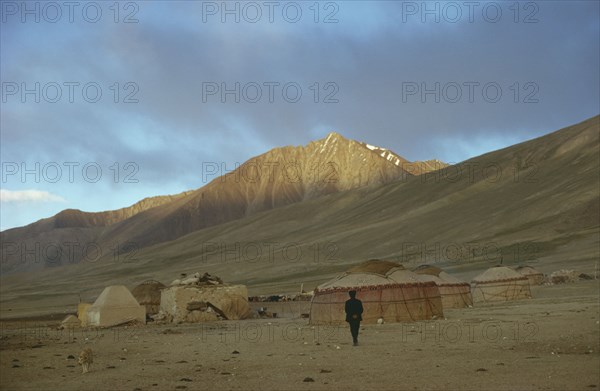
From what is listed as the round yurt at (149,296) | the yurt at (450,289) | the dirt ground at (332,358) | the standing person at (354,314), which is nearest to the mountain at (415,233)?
the yurt at (450,289)

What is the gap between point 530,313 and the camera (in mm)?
25547

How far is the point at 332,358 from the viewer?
14.5 meters

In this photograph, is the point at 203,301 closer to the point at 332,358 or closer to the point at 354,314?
the point at 354,314

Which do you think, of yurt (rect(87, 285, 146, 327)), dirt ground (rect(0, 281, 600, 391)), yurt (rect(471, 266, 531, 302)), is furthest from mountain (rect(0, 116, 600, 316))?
dirt ground (rect(0, 281, 600, 391))

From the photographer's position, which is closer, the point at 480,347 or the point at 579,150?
the point at 480,347

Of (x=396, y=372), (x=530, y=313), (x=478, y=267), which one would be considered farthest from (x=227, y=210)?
(x=396, y=372)

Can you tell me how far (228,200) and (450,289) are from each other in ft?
507

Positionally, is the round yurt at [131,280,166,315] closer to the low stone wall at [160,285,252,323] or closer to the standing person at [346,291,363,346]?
the low stone wall at [160,285,252,323]

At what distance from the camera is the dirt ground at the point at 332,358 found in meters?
11.2

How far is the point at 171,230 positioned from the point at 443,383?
171432 mm

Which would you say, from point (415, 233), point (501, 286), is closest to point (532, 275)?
point (501, 286)

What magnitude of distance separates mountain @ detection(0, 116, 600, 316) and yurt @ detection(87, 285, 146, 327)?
3858 cm

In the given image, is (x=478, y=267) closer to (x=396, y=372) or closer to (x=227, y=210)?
(x=396, y=372)

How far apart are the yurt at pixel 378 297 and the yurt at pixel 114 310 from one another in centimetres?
851
